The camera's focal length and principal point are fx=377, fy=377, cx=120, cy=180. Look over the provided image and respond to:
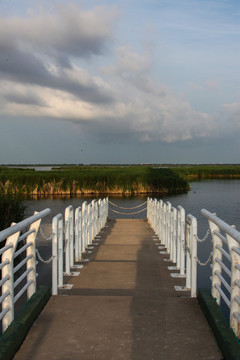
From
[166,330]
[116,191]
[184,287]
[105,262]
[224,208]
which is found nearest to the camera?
[166,330]

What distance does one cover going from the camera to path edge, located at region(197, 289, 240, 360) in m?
3.48

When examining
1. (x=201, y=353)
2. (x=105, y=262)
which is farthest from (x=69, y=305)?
(x=105, y=262)

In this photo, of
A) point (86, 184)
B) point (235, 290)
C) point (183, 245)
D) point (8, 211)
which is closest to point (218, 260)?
point (235, 290)

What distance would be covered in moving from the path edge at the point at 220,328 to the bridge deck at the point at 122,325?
88 millimetres

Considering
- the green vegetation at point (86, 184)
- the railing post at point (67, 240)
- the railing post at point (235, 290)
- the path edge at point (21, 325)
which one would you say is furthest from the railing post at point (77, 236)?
the green vegetation at point (86, 184)

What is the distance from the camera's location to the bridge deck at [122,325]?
3660mm

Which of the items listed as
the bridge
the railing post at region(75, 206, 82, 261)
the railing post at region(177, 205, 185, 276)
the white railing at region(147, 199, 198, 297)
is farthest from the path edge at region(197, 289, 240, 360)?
the railing post at region(75, 206, 82, 261)

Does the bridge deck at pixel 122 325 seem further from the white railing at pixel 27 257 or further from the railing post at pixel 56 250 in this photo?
the white railing at pixel 27 257

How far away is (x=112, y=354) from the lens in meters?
3.60

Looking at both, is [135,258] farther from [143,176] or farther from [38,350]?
[143,176]

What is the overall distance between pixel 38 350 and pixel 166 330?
54.1 inches

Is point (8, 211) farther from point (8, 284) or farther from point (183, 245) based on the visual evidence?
point (8, 284)

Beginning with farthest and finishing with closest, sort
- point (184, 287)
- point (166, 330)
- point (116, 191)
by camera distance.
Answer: point (116, 191) → point (184, 287) → point (166, 330)

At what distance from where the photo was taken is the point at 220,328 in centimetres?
391
